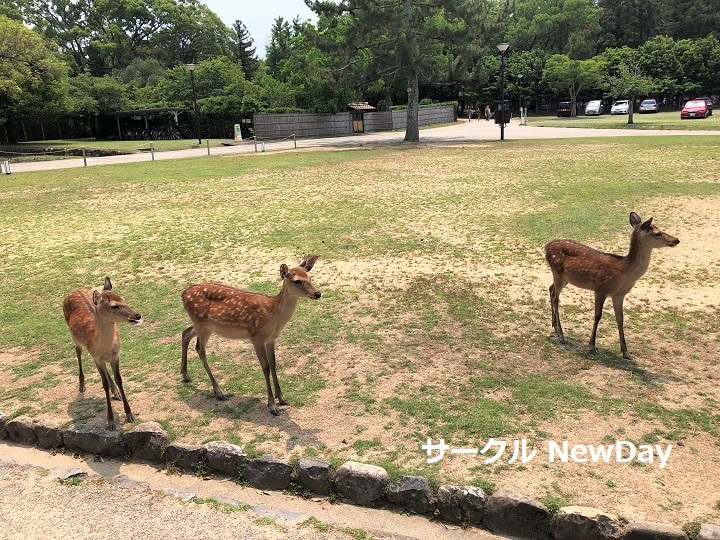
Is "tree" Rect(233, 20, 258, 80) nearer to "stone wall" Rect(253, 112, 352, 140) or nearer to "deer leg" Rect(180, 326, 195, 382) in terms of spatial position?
"stone wall" Rect(253, 112, 352, 140)

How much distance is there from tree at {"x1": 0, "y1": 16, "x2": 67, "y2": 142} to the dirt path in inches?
1414

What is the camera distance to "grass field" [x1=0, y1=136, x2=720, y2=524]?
190 inches

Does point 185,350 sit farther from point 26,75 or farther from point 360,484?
point 26,75

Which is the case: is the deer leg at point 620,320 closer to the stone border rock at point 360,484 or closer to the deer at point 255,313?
the stone border rock at point 360,484

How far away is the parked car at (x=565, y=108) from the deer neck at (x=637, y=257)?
62.5m

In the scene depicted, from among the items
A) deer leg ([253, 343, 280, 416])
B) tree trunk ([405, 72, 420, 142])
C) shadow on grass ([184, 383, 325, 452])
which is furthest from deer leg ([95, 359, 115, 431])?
tree trunk ([405, 72, 420, 142])

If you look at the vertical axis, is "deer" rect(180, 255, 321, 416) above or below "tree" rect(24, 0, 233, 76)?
below

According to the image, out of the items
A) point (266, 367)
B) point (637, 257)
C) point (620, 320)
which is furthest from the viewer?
point (620, 320)

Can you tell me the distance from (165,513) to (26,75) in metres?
39.1

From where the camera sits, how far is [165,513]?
4.27m

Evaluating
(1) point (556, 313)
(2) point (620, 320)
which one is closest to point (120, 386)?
(1) point (556, 313)

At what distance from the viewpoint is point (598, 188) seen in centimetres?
1563

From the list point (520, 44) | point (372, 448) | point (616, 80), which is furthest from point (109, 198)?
point (520, 44)

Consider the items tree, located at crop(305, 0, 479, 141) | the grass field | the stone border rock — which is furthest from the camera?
tree, located at crop(305, 0, 479, 141)
